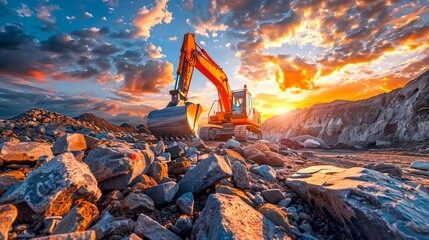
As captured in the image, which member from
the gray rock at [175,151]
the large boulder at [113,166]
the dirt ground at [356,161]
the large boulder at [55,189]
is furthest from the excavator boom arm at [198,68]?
the large boulder at [55,189]

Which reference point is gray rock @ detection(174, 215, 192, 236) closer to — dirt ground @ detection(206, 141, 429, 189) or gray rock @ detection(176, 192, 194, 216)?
gray rock @ detection(176, 192, 194, 216)

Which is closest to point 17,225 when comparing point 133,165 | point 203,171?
point 133,165

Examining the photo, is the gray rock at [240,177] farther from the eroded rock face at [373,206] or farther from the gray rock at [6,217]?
the gray rock at [6,217]

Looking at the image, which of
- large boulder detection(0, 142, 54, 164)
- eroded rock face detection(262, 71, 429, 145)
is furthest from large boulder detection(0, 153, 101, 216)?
eroded rock face detection(262, 71, 429, 145)

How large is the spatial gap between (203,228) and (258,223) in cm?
43

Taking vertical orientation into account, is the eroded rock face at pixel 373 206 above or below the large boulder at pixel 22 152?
below

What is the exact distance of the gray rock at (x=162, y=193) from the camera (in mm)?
2027

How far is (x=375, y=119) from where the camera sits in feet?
71.4

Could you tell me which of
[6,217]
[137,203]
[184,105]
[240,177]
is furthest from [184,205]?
[184,105]

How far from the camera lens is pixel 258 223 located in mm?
1605

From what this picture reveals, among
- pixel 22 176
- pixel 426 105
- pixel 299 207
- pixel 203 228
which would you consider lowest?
pixel 299 207

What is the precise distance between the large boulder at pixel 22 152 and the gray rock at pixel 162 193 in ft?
5.73

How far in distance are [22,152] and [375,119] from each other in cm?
2718

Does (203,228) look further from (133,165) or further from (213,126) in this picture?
(213,126)
